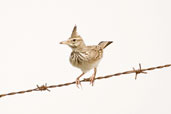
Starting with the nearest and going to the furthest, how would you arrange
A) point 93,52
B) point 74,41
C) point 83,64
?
point 74,41
point 83,64
point 93,52

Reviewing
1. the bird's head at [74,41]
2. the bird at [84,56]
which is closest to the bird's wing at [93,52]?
the bird at [84,56]

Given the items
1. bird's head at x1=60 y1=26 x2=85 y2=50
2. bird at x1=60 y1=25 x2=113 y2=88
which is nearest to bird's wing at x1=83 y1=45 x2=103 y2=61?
bird at x1=60 y1=25 x2=113 y2=88

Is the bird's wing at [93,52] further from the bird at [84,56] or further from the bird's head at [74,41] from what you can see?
the bird's head at [74,41]

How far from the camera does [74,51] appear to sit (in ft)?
10.9

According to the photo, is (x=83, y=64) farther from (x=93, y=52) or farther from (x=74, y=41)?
(x=74, y=41)

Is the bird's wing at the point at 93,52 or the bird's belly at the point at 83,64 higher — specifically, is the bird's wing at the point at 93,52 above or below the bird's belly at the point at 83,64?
above

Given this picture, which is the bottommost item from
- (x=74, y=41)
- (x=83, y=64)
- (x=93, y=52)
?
(x=83, y=64)

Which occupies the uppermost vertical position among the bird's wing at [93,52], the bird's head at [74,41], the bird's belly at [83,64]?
the bird's head at [74,41]

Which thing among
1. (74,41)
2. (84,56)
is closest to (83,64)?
(84,56)

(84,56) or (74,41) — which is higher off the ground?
(74,41)

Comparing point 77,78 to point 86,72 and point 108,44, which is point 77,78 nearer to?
point 86,72

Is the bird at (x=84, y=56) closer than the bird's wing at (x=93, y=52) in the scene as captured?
Yes

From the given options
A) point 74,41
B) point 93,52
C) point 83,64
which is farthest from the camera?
point 93,52

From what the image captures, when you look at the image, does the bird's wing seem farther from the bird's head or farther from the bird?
the bird's head
